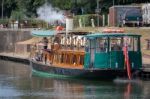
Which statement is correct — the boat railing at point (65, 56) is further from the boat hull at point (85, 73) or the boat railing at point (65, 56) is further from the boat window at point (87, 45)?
the boat window at point (87, 45)

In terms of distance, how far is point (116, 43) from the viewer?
180ft

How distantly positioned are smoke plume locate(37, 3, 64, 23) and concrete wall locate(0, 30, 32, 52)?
231 inches

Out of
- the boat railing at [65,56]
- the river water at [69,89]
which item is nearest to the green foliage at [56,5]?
the boat railing at [65,56]

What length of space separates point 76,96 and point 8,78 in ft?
53.5

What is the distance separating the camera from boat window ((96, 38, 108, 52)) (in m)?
54.5

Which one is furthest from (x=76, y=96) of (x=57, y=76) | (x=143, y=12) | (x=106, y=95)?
(x=143, y=12)

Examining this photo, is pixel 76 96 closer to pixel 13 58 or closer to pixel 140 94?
pixel 140 94

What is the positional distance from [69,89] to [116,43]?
5.73m

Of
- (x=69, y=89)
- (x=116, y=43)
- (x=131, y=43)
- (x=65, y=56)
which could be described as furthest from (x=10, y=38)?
(x=69, y=89)

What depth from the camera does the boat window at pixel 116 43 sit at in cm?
5441

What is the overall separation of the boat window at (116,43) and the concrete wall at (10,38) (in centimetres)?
4429

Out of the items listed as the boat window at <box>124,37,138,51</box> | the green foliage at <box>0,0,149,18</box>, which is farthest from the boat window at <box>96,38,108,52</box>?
the green foliage at <box>0,0,149,18</box>

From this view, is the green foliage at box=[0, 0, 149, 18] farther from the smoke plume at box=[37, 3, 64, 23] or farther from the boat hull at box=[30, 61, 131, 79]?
the boat hull at box=[30, 61, 131, 79]

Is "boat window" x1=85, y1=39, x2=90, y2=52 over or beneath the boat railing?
over
